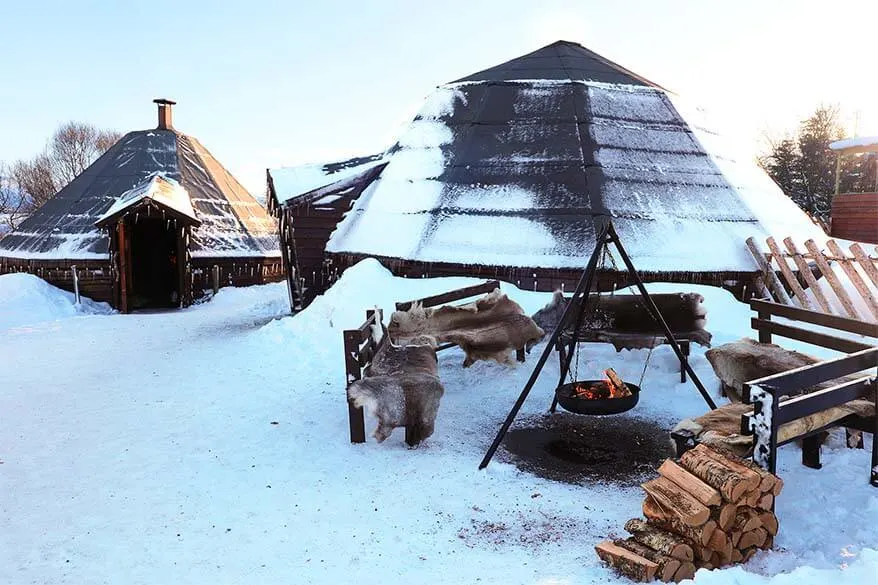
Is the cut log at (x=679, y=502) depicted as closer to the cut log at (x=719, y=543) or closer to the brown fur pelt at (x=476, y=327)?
the cut log at (x=719, y=543)

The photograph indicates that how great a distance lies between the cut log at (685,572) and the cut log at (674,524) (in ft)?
0.53

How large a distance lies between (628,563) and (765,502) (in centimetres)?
118

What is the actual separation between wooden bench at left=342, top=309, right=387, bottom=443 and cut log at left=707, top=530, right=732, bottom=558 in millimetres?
3890

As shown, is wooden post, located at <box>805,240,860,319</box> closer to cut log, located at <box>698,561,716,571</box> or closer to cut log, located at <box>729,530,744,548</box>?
cut log, located at <box>729,530,744,548</box>

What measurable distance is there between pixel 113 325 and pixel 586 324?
12487 millimetres

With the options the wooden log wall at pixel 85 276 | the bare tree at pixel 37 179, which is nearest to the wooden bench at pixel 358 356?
the wooden log wall at pixel 85 276

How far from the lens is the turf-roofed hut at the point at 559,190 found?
1266 centimetres

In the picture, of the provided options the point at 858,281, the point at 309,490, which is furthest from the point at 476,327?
the point at 858,281

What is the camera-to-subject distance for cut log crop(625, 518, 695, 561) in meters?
4.09

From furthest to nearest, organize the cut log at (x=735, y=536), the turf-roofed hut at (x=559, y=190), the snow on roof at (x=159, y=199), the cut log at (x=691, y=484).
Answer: the snow on roof at (x=159, y=199)
the turf-roofed hut at (x=559, y=190)
the cut log at (x=735, y=536)
the cut log at (x=691, y=484)

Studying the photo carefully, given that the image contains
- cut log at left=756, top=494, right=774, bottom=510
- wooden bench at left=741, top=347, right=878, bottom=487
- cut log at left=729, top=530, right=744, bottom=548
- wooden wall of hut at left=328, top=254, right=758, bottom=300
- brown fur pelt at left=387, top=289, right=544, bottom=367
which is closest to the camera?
cut log at left=729, top=530, right=744, bottom=548

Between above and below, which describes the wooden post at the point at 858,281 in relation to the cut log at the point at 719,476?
above

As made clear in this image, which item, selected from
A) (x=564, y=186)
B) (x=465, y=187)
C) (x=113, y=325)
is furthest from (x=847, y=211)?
(x=113, y=325)

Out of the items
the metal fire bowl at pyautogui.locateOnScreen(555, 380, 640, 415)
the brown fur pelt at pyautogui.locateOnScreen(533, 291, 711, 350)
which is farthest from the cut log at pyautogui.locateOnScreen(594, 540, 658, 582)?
the brown fur pelt at pyautogui.locateOnScreen(533, 291, 711, 350)
